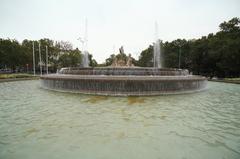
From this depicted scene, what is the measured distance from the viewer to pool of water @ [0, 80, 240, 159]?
407 centimetres

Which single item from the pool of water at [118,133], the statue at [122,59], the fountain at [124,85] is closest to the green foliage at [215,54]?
the statue at [122,59]

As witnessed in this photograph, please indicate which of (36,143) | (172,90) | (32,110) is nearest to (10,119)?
(32,110)

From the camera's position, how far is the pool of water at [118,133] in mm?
4066

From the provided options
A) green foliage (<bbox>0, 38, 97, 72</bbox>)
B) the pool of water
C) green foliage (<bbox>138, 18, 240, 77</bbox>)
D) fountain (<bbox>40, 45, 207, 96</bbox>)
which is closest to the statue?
fountain (<bbox>40, 45, 207, 96</bbox>)

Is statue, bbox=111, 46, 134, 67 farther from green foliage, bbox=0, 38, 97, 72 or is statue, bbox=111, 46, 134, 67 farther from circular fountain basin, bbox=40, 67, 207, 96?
green foliage, bbox=0, 38, 97, 72

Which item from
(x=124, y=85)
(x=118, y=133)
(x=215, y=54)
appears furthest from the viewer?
(x=215, y=54)

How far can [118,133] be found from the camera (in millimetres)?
5164

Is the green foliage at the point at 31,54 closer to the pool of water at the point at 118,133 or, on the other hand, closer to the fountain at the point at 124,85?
the fountain at the point at 124,85

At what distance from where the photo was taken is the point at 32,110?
304 inches

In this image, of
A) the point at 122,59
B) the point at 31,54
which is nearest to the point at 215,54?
the point at 122,59

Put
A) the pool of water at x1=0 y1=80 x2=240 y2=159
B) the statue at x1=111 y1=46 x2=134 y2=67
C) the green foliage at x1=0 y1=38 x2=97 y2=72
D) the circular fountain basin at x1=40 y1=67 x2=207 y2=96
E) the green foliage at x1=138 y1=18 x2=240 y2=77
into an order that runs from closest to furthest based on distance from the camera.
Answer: the pool of water at x1=0 y1=80 x2=240 y2=159, the circular fountain basin at x1=40 y1=67 x2=207 y2=96, the statue at x1=111 y1=46 x2=134 y2=67, the green foliage at x1=138 y1=18 x2=240 y2=77, the green foliage at x1=0 y1=38 x2=97 y2=72

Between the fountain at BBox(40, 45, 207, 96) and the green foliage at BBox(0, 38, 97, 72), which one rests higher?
the green foliage at BBox(0, 38, 97, 72)

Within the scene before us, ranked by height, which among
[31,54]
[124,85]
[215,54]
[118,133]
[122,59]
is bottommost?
[118,133]

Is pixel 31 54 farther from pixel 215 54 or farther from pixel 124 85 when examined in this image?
pixel 124 85
